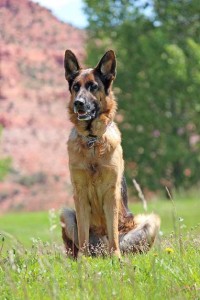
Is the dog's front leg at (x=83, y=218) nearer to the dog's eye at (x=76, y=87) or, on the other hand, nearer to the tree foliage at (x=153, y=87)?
the dog's eye at (x=76, y=87)

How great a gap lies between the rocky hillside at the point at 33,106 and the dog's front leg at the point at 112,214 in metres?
58.9

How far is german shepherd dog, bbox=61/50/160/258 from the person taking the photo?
833 cm

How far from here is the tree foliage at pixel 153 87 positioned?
3553 cm

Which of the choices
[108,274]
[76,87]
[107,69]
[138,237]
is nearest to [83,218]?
[138,237]

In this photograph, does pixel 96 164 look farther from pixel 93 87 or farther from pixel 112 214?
pixel 93 87

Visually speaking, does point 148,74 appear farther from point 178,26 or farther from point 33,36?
point 33,36

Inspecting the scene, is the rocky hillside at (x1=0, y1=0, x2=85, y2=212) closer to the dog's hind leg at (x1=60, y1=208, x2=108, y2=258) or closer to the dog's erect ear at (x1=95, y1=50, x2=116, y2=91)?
the dog's hind leg at (x1=60, y1=208, x2=108, y2=258)

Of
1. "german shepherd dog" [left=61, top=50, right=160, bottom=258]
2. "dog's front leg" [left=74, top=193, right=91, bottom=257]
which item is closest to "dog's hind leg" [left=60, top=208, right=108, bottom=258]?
"german shepherd dog" [left=61, top=50, right=160, bottom=258]

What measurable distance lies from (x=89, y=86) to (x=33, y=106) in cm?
7856

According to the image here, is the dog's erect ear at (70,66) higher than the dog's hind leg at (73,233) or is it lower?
higher

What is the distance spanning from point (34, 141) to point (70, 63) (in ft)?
241

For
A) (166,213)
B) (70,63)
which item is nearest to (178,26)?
(166,213)

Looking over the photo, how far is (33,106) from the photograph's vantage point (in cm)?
8656

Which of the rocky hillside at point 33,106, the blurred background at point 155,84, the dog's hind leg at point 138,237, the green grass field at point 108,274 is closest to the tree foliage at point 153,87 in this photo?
the blurred background at point 155,84
